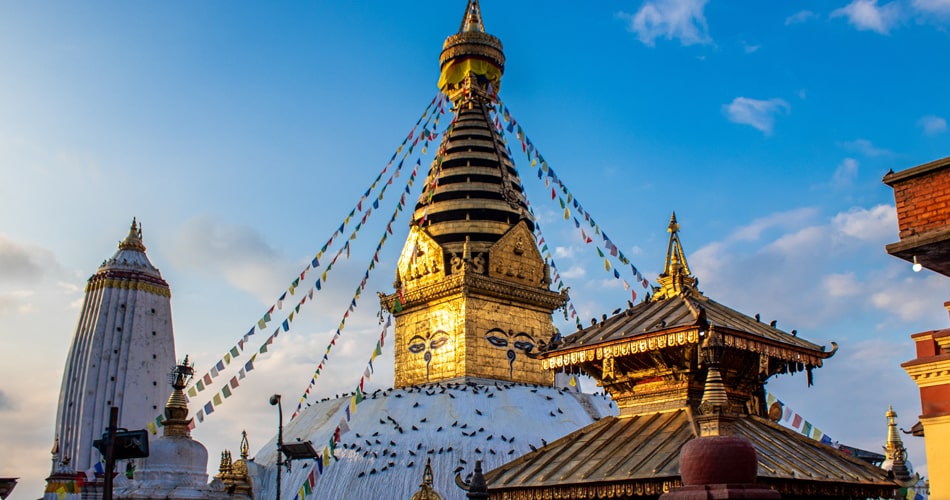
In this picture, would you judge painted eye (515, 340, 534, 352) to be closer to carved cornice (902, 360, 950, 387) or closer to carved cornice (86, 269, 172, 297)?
carved cornice (902, 360, 950, 387)

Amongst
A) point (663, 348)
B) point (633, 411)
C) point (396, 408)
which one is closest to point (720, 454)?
point (663, 348)

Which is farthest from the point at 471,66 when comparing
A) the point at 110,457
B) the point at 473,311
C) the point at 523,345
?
the point at 110,457

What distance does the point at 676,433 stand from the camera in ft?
35.6

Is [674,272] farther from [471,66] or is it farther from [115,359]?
[115,359]

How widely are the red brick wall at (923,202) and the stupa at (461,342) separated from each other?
12.7m

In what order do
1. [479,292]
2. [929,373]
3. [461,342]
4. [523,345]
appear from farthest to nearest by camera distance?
[523,345] → [479,292] → [461,342] → [929,373]

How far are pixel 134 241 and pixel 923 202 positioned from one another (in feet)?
120

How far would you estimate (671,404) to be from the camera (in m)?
11.7

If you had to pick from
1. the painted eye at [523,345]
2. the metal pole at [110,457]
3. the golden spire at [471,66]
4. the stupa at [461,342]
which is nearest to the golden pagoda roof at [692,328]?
the metal pole at [110,457]

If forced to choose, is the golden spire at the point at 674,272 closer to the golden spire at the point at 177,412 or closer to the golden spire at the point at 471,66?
the golden spire at the point at 177,412

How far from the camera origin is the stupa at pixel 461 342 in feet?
69.7

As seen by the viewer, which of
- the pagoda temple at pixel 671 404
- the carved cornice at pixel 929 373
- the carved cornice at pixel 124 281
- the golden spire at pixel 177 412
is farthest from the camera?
the carved cornice at pixel 124 281

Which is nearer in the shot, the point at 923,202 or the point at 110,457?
the point at 923,202

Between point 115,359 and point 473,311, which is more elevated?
point 115,359
